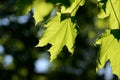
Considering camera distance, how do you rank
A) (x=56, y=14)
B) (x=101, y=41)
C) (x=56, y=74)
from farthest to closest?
(x=56, y=74), (x=101, y=41), (x=56, y=14)

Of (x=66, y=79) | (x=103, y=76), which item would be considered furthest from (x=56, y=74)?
(x=103, y=76)

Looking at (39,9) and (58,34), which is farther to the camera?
(58,34)

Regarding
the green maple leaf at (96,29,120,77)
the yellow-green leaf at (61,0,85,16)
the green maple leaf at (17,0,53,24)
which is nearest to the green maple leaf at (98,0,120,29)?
the green maple leaf at (96,29,120,77)

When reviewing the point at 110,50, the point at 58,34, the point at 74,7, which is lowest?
the point at 110,50

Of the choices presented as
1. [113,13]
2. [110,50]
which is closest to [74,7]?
[113,13]

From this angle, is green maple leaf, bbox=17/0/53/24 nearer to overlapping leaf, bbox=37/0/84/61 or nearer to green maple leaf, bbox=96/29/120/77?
overlapping leaf, bbox=37/0/84/61

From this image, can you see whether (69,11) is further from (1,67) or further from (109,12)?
(1,67)

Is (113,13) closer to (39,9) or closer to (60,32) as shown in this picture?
(60,32)
